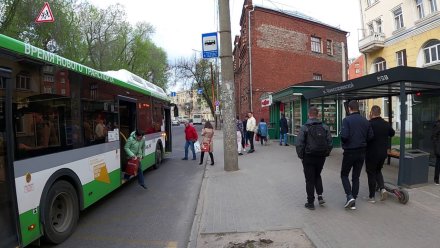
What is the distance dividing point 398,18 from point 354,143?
2403cm

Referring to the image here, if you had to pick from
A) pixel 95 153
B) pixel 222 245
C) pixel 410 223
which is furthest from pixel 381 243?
pixel 95 153

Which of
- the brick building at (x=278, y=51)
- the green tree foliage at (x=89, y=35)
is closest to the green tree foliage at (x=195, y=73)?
the green tree foliage at (x=89, y=35)

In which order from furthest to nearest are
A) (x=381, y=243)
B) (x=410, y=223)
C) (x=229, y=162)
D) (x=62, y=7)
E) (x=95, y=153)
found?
(x=62, y=7), (x=229, y=162), (x=95, y=153), (x=410, y=223), (x=381, y=243)

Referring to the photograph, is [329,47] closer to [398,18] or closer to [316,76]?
[316,76]

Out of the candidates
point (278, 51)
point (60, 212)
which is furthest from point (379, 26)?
point (60, 212)

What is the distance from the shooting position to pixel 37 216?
4.95m

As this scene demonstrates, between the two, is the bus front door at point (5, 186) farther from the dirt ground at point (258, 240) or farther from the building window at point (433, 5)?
the building window at point (433, 5)

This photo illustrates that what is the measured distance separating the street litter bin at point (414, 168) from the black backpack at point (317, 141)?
251 cm

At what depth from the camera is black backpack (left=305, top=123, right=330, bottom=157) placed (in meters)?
6.25

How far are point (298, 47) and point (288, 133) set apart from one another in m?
18.1

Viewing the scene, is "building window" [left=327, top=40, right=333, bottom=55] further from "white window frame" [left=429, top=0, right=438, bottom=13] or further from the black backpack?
the black backpack

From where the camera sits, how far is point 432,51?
2266 centimetres

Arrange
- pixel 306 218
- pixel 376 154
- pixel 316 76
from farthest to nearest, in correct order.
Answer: pixel 316 76 < pixel 376 154 < pixel 306 218

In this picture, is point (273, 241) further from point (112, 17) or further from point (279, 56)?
point (112, 17)
